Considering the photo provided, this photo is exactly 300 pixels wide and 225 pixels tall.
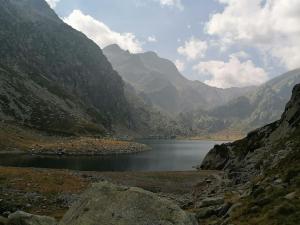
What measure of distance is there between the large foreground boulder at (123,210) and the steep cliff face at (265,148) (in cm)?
2706

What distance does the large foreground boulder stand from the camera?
53.8 feet

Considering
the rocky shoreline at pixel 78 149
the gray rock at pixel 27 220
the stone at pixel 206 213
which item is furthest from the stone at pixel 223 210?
the rocky shoreline at pixel 78 149

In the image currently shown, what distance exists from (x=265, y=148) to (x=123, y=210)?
56.1 m

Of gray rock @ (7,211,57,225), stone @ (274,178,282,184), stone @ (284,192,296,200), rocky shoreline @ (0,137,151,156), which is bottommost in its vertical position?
gray rock @ (7,211,57,225)

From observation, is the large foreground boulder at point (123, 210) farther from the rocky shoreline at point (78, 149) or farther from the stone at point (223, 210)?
the rocky shoreline at point (78, 149)

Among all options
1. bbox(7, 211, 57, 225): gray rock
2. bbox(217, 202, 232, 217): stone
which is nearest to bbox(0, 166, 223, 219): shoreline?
bbox(217, 202, 232, 217): stone

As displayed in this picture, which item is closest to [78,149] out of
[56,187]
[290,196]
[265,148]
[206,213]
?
[265,148]

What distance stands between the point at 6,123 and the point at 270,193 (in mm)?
171049

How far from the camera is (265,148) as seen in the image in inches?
2662

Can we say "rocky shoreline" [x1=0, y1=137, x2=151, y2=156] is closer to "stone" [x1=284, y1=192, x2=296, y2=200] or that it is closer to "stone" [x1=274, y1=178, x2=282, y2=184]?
"stone" [x1=274, y1=178, x2=282, y2=184]

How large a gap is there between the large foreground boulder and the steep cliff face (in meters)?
27.1

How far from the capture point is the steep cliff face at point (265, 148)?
164ft

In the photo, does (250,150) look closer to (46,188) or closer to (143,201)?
(46,188)

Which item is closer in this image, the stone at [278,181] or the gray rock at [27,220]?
the gray rock at [27,220]
